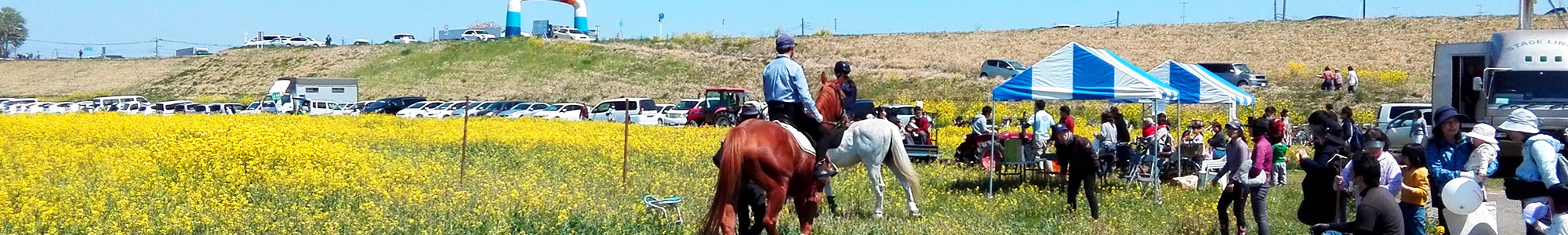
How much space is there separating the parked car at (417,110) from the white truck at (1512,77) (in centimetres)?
3431

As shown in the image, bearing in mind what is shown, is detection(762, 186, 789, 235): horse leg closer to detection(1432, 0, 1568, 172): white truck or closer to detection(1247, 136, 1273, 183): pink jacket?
detection(1247, 136, 1273, 183): pink jacket

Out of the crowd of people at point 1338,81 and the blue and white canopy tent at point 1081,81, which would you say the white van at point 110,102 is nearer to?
the crowd of people at point 1338,81

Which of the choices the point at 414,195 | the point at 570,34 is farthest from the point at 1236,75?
the point at 570,34

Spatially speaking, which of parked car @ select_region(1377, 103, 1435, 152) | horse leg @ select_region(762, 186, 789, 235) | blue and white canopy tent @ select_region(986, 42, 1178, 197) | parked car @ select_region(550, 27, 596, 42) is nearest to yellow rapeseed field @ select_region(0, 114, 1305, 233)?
blue and white canopy tent @ select_region(986, 42, 1178, 197)

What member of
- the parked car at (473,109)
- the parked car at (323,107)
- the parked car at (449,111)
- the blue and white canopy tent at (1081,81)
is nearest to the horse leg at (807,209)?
the blue and white canopy tent at (1081,81)

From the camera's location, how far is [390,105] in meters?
50.6

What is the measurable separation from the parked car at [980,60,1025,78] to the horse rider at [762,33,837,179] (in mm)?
43512

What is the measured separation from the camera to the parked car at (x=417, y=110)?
4738cm

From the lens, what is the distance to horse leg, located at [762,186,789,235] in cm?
821

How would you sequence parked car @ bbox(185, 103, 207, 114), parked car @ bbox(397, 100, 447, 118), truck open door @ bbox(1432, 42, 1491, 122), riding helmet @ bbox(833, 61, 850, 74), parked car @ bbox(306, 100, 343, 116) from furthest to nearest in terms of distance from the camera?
parked car @ bbox(185, 103, 207, 114) → parked car @ bbox(306, 100, 343, 116) → parked car @ bbox(397, 100, 447, 118) → truck open door @ bbox(1432, 42, 1491, 122) → riding helmet @ bbox(833, 61, 850, 74)

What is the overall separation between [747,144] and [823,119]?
922 mm

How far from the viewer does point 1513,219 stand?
11.8 m

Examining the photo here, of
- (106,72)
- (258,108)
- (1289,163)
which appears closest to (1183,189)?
(1289,163)

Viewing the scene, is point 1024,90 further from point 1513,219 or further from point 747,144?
point 747,144
